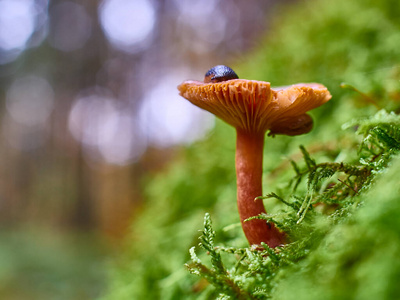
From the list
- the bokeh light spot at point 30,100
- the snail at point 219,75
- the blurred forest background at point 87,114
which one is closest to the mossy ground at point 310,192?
the snail at point 219,75

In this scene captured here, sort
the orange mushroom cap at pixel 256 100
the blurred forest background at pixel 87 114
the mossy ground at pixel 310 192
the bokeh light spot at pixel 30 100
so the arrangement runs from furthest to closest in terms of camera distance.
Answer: the bokeh light spot at pixel 30 100 → the blurred forest background at pixel 87 114 → the orange mushroom cap at pixel 256 100 → the mossy ground at pixel 310 192

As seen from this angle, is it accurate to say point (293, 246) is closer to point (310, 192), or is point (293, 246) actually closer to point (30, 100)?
point (310, 192)

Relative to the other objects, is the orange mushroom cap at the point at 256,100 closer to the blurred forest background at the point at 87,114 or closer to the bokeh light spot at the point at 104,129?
the blurred forest background at the point at 87,114

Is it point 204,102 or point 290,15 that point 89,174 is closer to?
point 290,15

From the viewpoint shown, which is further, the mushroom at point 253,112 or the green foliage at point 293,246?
the mushroom at point 253,112

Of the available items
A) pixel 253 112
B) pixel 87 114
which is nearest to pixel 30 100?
pixel 87 114

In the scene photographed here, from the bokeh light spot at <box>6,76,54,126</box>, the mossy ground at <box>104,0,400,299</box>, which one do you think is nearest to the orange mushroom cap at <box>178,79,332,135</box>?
the mossy ground at <box>104,0,400,299</box>

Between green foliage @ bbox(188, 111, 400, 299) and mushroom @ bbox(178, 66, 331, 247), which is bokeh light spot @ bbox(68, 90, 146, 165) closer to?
mushroom @ bbox(178, 66, 331, 247)

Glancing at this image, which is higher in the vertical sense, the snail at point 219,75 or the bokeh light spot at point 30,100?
the bokeh light spot at point 30,100
